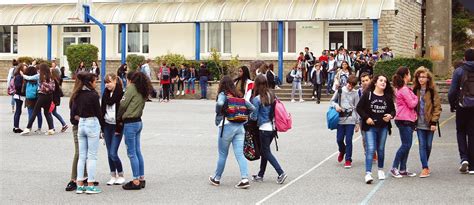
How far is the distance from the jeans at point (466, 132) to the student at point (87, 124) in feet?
18.0

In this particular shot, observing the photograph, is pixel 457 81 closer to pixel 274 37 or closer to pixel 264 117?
pixel 264 117

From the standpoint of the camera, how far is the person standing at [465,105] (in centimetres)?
1181

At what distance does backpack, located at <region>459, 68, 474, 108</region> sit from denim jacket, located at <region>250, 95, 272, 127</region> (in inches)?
→ 121

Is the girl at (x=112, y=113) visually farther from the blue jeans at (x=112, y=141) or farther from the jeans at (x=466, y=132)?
the jeans at (x=466, y=132)

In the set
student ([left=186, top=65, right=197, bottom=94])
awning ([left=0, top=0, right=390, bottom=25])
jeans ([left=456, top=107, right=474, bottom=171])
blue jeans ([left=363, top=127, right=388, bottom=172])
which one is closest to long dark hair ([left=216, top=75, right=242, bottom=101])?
blue jeans ([left=363, top=127, right=388, bottom=172])

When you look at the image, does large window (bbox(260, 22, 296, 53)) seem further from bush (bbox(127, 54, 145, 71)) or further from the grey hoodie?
the grey hoodie

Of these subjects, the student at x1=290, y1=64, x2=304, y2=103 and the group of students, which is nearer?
the group of students

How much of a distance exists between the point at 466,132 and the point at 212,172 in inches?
155

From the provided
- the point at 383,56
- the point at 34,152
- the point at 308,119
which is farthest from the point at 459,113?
the point at 383,56

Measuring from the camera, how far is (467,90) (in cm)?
1182

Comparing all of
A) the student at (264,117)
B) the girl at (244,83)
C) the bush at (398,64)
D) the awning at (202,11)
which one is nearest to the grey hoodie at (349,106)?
the girl at (244,83)

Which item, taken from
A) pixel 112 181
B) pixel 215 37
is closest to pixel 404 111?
pixel 112 181

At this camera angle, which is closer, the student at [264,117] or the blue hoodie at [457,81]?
the student at [264,117]

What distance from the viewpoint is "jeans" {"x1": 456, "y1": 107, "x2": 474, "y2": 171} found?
11.8 metres
